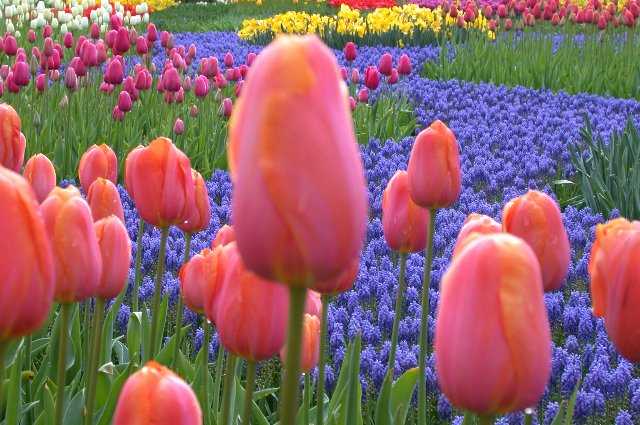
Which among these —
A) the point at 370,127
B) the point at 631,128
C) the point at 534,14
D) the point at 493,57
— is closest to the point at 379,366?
the point at 631,128

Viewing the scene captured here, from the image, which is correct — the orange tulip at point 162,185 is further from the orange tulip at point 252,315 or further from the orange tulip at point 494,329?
the orange tulip at point 494,329

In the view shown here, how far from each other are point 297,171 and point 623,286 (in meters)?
0.54

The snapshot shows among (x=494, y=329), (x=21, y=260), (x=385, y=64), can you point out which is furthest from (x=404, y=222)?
(x=385, y=64)

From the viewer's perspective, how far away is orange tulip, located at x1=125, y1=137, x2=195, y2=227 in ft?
4.99

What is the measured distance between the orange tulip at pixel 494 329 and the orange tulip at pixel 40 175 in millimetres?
1154

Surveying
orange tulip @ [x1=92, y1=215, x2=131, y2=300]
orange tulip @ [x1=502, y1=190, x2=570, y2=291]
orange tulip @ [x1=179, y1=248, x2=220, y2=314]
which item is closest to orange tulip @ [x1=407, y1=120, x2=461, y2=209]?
orange tulip @ [x1=502, y1=190, x2=570, y2=291]

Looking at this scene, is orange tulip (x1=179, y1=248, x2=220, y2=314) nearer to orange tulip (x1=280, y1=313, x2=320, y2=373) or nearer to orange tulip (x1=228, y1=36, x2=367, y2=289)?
orange tulip (x1=280, y1=313, x2=320, y2=373)

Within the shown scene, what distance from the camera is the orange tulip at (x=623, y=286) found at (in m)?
1.03

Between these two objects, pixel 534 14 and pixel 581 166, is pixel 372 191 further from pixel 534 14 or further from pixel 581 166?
pixel 534 14

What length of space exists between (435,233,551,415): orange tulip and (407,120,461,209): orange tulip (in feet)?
2.28

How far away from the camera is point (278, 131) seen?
25.6 inches

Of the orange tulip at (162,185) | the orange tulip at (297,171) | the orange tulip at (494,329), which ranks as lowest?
the orange tulip at (162,185)

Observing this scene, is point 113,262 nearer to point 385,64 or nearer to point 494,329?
point 494,329

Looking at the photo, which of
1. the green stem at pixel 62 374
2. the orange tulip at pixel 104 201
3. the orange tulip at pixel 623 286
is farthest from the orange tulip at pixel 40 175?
the orange tulip at pixel 623 286
